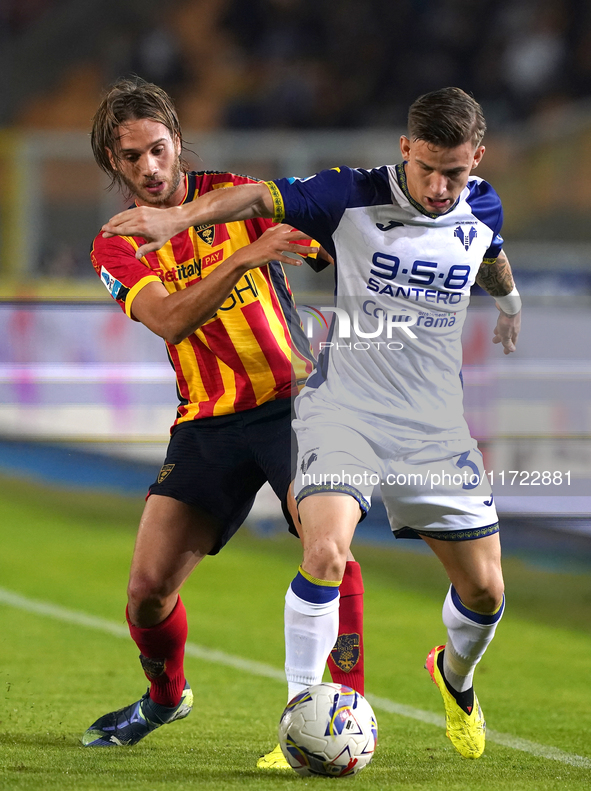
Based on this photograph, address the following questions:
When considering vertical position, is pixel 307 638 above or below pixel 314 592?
below

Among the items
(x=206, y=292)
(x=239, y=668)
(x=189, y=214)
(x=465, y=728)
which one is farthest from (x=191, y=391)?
(x=239, y=668)

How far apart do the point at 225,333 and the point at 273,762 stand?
1.44 metres

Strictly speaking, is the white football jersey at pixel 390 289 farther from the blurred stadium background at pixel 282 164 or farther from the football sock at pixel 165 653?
the blurred stadium background at pixel 282 164

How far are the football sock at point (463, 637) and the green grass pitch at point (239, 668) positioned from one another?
28 cm

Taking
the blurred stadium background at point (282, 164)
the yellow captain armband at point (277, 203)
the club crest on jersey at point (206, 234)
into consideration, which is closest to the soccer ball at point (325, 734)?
the yellow captain armband at point (277, 203)

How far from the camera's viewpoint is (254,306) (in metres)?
4.01

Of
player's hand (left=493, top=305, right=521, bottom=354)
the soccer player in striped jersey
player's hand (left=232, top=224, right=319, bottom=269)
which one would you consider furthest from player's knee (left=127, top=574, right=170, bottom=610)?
player's hand (left=493, top=305, right=521, bottom=354)

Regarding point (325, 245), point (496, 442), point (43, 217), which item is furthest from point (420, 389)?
point (43, 217)

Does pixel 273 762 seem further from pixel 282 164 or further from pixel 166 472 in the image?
pixel 282 164

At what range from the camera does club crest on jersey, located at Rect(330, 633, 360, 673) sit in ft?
12.2

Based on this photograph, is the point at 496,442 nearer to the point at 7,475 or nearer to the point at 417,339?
the point at 417,339

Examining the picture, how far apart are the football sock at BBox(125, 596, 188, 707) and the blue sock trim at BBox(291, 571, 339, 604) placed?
0.87 metres

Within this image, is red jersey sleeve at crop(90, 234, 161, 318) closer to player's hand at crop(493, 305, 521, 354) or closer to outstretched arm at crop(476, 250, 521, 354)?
outstretched arm at crop(476, 250, 521, 354)

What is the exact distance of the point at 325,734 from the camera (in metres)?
3.12
